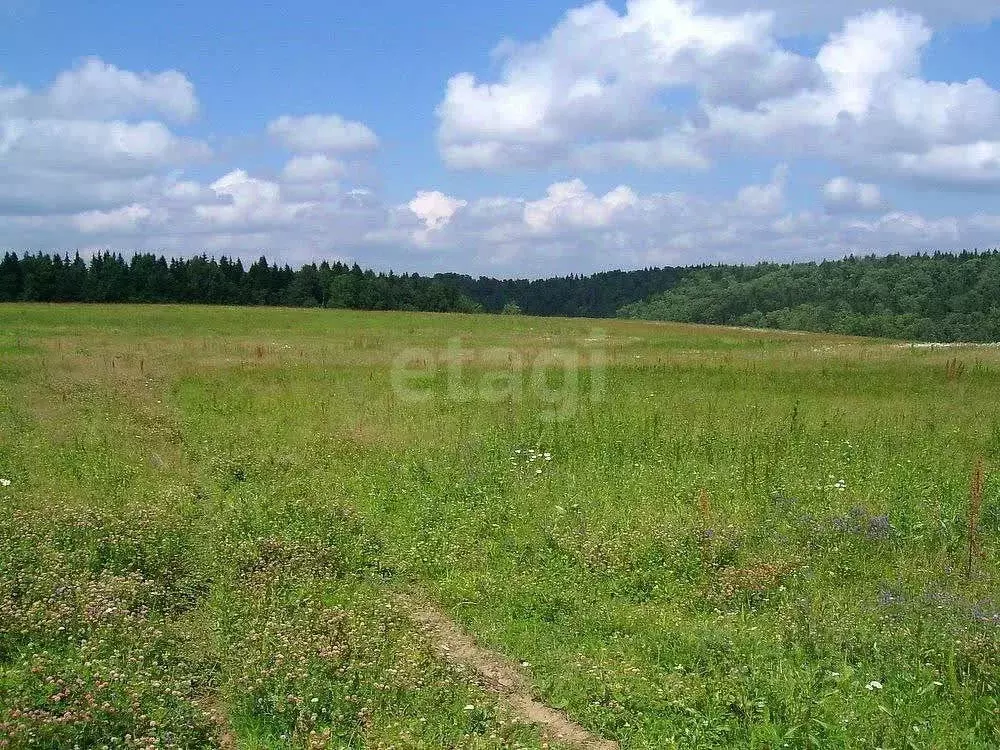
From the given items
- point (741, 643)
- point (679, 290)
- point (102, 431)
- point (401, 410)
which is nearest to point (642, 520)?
point (741, 643)

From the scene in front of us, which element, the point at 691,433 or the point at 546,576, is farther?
the point at 691,433

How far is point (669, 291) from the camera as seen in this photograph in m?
178

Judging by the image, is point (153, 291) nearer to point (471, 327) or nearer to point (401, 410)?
point (471, 327)

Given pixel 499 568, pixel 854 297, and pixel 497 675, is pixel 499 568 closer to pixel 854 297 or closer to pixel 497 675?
pixel 497 675

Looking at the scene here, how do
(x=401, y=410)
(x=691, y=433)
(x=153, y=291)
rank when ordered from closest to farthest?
(x=691, y=433), (x=401, y=410), (x=153, y=291)

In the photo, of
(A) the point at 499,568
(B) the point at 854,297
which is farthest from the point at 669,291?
(A) the point at 499,568

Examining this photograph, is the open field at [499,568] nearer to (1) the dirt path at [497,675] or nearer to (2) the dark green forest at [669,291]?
(1) the dirt path at [497,675]

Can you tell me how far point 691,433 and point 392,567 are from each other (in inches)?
286

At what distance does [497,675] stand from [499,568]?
234 centimetres

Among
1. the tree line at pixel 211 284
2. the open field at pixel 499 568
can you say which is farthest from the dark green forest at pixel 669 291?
the open field at pixel 499 568

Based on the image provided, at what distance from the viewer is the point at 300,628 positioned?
6977 millimetres

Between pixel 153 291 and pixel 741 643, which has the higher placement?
pixel 153 291

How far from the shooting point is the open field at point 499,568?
5.80 meters

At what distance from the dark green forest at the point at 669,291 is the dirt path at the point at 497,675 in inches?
3787
